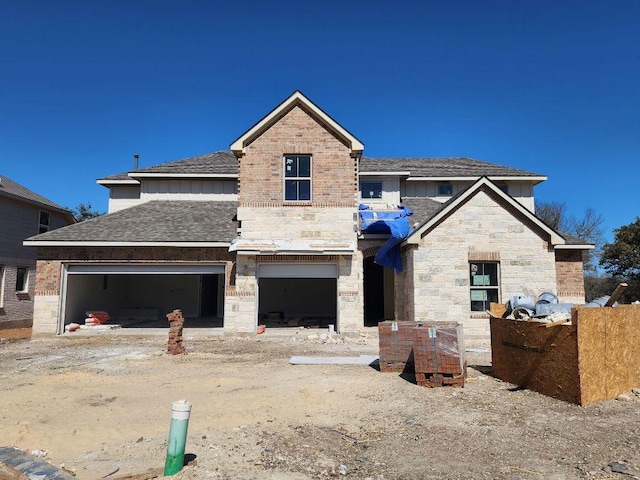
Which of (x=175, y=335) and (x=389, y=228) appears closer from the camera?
(x=175, y=335)

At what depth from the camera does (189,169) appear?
68.6 ft

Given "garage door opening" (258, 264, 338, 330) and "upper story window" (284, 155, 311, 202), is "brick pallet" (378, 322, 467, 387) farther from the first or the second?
"garage door opening" (258, 264, 338, 330)

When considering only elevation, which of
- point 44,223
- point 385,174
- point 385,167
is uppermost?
point 385,167

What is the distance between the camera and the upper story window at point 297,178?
53.9 feet

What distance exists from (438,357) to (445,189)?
15.2m

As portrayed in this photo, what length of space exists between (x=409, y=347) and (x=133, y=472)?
6283mm

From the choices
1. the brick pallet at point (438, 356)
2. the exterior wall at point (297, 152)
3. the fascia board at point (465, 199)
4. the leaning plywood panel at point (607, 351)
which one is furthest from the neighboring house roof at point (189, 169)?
the leaning plywood panel at point (607, 351)

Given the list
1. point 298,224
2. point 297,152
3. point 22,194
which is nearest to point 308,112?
point 297,152

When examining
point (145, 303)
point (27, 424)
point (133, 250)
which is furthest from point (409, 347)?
point (145, 303)

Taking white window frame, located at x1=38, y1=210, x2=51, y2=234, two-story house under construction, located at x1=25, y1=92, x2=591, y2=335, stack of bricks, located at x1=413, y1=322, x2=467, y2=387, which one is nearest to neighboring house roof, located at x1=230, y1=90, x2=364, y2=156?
two-story house under construction, located at x1=25, y1=92, x2=591, y2=335

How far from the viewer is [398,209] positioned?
57.2ft

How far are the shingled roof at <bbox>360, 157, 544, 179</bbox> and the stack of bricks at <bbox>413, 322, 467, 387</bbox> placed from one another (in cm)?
1295

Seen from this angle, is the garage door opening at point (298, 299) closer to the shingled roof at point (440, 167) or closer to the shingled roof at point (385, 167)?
the shingled roof at point (385, 167)

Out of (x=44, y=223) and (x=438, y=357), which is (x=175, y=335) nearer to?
(x=438, y=357)
